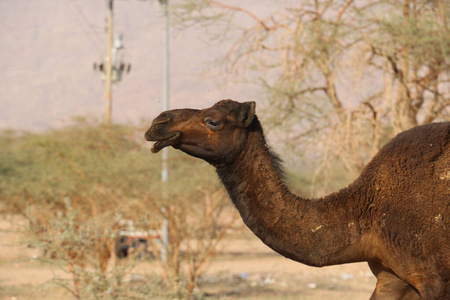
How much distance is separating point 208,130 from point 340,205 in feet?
3.40

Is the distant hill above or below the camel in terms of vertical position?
above

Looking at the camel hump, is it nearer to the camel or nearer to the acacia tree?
the camel

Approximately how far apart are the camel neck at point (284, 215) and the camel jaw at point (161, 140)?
420mm

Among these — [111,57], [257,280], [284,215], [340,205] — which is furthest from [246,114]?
[111,57]

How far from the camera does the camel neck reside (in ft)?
15.9

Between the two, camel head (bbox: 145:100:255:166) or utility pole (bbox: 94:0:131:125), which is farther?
utility pole (bbox: 94:0:131:125)

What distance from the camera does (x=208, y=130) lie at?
4879 mm

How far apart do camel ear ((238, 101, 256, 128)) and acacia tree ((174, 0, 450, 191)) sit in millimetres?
7814

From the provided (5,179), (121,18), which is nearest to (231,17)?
(5,179)

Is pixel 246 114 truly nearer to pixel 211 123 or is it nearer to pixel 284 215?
pixel 211 123

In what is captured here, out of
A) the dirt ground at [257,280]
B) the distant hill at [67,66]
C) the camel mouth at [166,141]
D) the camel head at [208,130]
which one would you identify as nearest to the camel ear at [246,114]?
the camel head at [208,130]

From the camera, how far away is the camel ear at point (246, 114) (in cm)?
493

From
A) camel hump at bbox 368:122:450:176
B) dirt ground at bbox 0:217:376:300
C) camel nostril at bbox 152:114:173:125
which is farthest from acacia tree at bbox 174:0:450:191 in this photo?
camel nostril at bbox 152:114:173:125

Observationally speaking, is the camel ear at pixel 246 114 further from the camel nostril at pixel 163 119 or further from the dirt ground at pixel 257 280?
the dirt ground at pixel 257 280
